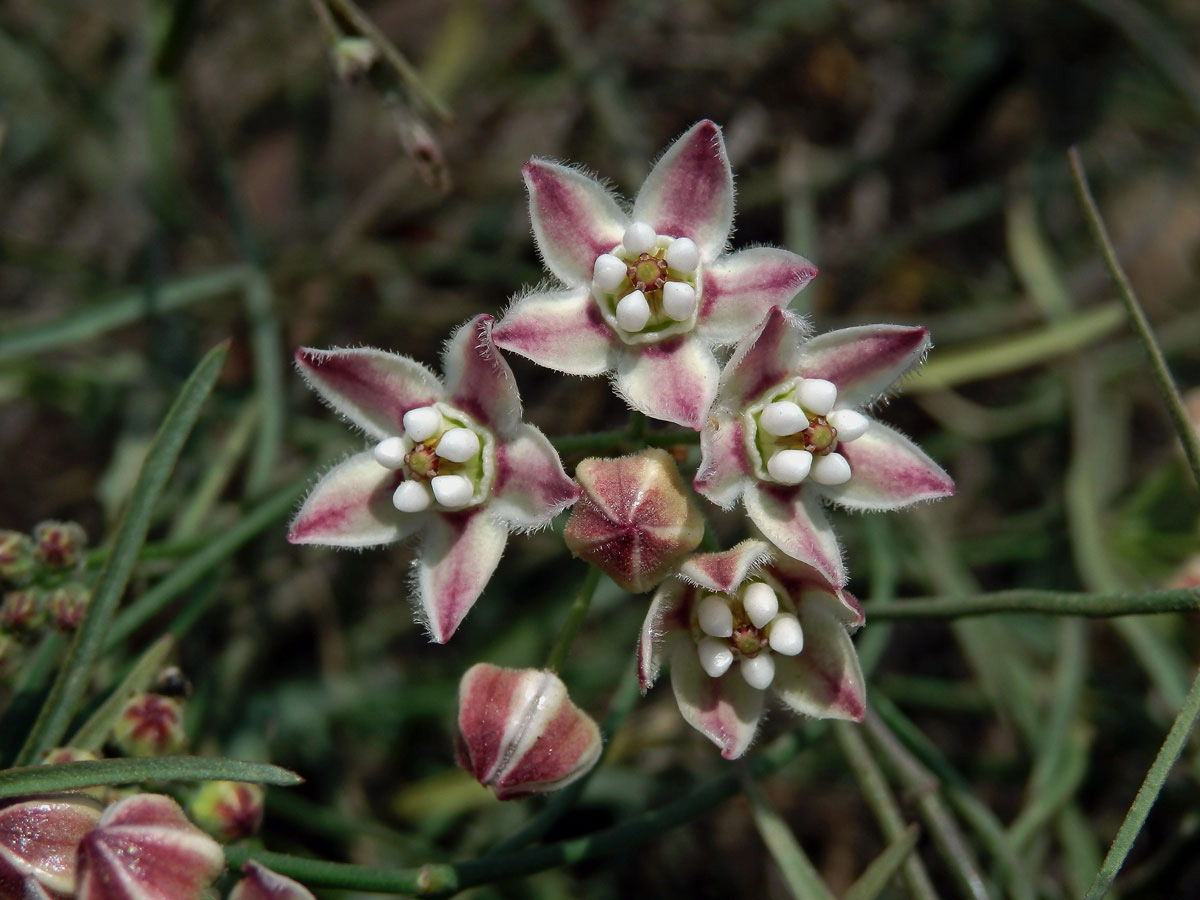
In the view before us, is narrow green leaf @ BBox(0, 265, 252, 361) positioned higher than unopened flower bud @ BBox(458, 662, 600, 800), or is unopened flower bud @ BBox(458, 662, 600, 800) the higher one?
unopened flower bud @ BBox(458, 662, 600, 800)

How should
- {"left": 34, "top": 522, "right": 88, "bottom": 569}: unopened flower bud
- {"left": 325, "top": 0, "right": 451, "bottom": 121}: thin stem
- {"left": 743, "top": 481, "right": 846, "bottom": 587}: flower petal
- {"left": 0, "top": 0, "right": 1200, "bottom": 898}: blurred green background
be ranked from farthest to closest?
{"left": 0, "top": 0, "right": 1200, "bottom": 898}: blurred green background < {"left": 325, "top": 0, "right": 451, "bottom": 121}: thin stem < {"left": 34, "top": 522, "right": 88, "bottom": 569}: unopened flower bud < {"left": 743, "top": 481, "right": 846, "bottom": 587}: flower petal

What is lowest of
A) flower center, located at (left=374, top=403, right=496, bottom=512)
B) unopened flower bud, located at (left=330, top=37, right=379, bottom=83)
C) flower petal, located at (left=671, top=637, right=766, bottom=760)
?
flower petal, located at (left=671, top=637, right=766, bottom=760)

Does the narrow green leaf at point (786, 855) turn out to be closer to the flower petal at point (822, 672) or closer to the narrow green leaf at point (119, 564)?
the flower petal at point (822, 672)

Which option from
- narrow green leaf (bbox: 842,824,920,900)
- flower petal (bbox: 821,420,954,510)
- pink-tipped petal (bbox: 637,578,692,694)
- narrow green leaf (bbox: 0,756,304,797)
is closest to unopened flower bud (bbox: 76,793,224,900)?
narrow green leaf (bbox: 0,756,304,797)

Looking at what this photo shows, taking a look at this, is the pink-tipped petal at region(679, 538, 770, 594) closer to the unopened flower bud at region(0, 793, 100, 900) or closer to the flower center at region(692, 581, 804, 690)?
the flower center at region(692, 581, 804, 690)

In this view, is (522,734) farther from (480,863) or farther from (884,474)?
(884,474)

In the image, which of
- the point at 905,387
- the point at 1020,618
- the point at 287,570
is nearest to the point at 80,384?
the point at 287,570

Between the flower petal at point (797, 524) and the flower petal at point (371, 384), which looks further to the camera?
the flower petal at point (371, 384)

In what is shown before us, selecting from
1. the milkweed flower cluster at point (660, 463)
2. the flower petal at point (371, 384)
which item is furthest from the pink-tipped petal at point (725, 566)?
the flower petal at point (371, 384)
